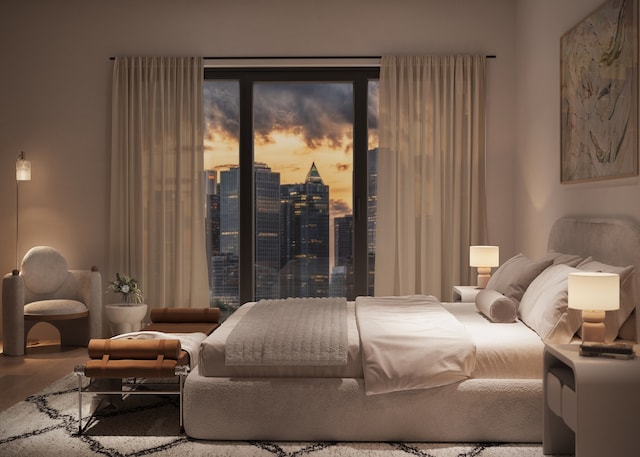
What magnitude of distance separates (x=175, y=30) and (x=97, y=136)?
113 cm

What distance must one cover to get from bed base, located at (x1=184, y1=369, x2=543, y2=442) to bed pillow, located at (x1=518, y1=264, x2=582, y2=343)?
0.25m

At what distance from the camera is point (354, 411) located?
3293 millimetres

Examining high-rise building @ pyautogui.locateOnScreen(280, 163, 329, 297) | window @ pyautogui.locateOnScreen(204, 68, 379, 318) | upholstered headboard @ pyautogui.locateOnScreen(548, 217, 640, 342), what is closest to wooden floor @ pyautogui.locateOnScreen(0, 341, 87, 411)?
window @ pyautogui.locateOnScreen(204, 68, 379, 318)

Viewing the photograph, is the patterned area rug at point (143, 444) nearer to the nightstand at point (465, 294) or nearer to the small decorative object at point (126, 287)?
the nightstand at point (465, 294)

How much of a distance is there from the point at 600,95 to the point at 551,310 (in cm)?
141

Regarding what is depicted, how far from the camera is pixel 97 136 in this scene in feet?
19.8

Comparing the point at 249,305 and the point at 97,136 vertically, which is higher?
the point at 97,136

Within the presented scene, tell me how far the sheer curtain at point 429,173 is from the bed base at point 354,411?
2.58 meters

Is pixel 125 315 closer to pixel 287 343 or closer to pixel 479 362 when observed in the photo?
pixel 287 343

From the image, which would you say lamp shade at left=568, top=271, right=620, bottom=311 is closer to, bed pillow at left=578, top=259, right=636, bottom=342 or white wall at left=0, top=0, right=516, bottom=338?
bed pillow at left=578, top=259, right=636, bottom=342

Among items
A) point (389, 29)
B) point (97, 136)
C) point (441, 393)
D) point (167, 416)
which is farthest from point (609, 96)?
point (97, 136)

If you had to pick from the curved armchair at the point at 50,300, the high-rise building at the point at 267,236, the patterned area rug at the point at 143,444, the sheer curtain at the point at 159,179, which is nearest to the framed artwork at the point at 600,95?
the patterned area rug at the point at 143,444

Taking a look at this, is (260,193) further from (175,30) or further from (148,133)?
(175,30)

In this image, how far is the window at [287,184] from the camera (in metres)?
6.05
